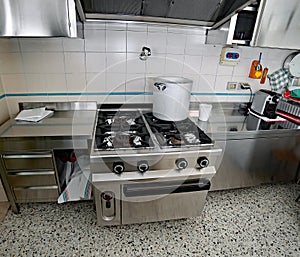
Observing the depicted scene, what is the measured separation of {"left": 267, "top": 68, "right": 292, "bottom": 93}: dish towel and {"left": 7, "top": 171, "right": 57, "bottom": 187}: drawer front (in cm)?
205

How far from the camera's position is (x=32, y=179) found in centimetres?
130

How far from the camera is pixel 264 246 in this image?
1.30 metres

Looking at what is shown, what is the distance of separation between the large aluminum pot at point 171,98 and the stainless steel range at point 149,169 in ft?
0.24

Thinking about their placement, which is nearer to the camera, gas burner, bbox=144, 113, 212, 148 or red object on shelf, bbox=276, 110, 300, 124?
gas burner, bbox=144, 113, 212, 148

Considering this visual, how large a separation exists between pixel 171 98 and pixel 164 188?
22.1 inches

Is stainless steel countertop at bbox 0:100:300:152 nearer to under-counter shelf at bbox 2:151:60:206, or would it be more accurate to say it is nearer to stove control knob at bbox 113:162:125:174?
under-counter shelf at bbox 2:151:60:206

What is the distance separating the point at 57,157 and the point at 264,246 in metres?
1.55

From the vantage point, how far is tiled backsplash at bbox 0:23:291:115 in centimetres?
142

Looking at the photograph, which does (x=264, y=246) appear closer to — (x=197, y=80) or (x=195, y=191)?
(x=195, y=191)

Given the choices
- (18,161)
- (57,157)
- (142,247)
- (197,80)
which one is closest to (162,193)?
(142,247)

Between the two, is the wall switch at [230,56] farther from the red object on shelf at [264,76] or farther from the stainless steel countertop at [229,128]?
the stainless steel countertop at [229,128]

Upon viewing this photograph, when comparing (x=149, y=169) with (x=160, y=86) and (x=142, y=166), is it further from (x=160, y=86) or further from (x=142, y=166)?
(x=160, y=86)

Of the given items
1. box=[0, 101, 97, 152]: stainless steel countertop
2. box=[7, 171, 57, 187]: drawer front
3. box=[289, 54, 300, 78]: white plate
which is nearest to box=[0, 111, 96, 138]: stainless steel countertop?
box=[0, 101, 97, 152]: stainless steel countertop

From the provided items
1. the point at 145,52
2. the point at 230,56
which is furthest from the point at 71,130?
the point at 230,56
